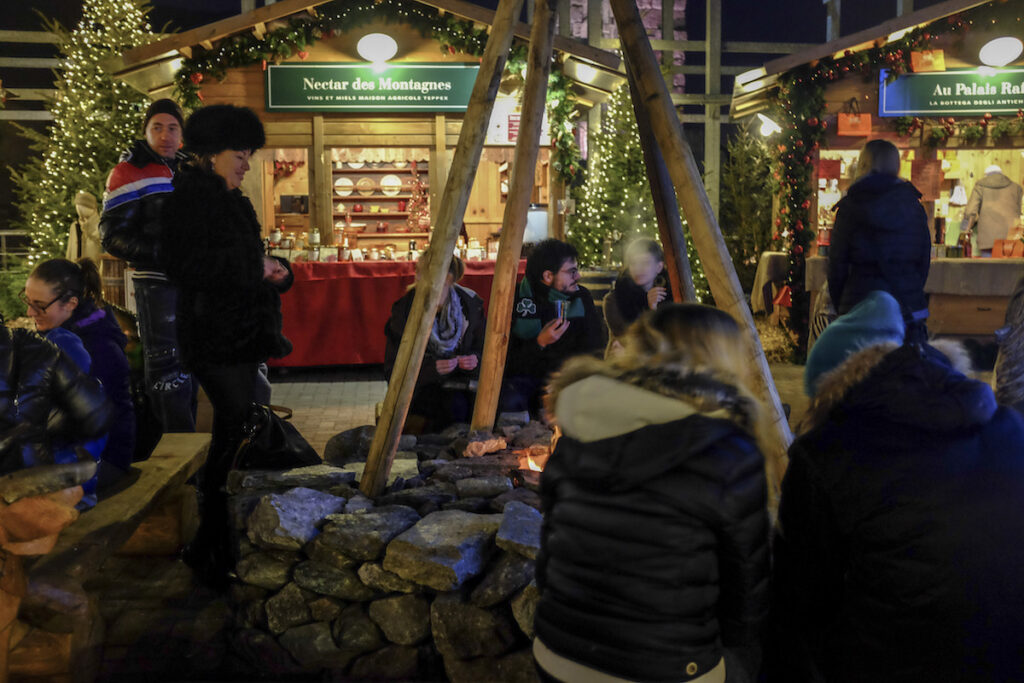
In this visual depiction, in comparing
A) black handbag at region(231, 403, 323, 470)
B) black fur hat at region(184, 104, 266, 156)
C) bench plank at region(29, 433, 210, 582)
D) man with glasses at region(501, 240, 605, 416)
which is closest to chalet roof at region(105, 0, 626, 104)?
man with glasses at region(501, 240, 605, 416)

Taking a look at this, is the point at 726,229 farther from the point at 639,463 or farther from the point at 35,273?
the point at 639,463

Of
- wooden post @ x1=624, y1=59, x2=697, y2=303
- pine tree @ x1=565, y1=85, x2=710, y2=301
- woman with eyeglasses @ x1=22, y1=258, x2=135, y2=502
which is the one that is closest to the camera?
woman with eyeglasses @ x1=22, y1=258, x2=135, y2=502

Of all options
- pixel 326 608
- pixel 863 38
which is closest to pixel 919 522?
pixel 326 608

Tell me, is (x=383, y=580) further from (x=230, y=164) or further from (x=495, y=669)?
(x=230, y=164)

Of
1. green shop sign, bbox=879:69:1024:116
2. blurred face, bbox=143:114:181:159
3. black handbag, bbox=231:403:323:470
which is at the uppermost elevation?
green shop sign, bbox=879:69:1024:116

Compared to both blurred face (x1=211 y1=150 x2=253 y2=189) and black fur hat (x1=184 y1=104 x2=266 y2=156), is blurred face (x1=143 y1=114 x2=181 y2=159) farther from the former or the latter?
blurred face (x1=211 y1=150 x2=253 y2=189)

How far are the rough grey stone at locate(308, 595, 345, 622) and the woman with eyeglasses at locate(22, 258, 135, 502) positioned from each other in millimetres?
1216

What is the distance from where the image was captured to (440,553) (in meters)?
3.39

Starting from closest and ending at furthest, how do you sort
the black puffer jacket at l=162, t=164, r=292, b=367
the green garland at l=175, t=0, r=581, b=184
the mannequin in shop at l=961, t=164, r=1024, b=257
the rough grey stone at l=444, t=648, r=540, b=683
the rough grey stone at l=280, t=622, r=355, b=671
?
the rough grey stone at l=444, t=648, r=540, b=683
the rough grey stone at l=280, t=622, r=355, b=671
the black puffer jacket at l=162, t=164, r=292, b=367
the green garland at l=175, t=0, r=581, b=184
the mannequin in shop at l=961, t=164, r=1024, b=257

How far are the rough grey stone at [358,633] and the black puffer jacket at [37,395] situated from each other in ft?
4.17

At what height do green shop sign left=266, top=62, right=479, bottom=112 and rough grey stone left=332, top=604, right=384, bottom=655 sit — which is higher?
green shop sign left=266, top=62, right=479, bottom=112

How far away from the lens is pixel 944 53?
11602 millimetres

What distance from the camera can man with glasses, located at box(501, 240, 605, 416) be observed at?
5.86 metres

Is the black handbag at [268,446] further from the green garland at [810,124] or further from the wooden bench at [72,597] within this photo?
the green garland at [810,124]
